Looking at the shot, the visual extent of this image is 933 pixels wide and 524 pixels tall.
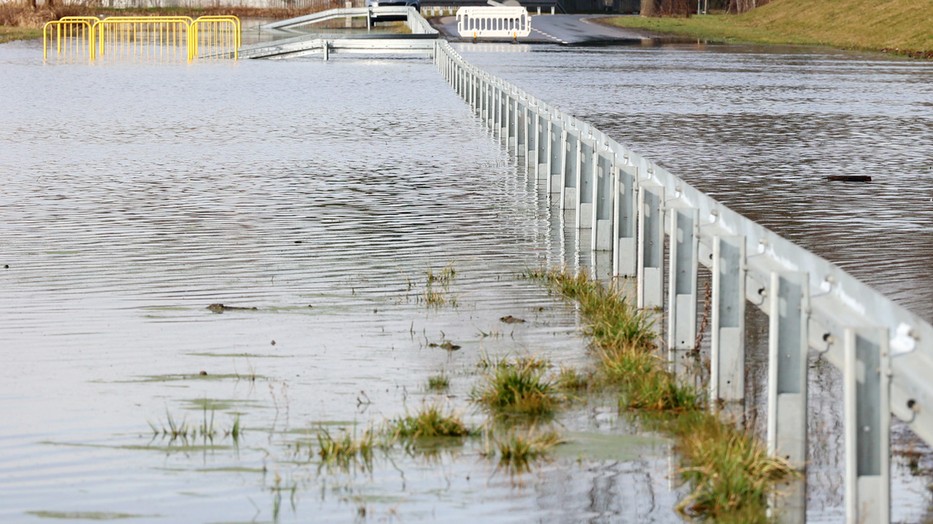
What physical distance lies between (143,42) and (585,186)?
56.4 m

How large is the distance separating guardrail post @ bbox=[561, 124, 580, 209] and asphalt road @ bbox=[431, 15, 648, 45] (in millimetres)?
51544

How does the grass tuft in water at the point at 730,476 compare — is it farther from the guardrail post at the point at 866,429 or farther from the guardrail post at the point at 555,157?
the guardrail post at the point at 555,157

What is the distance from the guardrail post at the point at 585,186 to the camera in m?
16.5

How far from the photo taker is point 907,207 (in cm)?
1908

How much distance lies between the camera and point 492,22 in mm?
77125

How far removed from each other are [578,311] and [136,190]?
9069 mm

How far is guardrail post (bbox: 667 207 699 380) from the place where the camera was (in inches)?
409

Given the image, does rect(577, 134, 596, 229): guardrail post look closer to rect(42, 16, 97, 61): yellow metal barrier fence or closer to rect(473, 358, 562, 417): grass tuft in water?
rect(473, 358, 562, 417): grass tuft in water

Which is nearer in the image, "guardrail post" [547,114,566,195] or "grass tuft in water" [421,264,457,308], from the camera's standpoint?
"grass tuft in water" [421,264,457,308]

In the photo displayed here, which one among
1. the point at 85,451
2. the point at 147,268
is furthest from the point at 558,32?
the point at 85,451

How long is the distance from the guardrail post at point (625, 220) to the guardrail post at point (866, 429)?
6593 millimetres

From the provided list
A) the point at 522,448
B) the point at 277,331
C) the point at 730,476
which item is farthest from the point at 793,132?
the point at 730,476

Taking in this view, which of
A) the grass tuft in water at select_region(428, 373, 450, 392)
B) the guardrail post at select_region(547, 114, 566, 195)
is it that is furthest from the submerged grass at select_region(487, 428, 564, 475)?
the guardrail post at select_region(547, 114, 566, 195)

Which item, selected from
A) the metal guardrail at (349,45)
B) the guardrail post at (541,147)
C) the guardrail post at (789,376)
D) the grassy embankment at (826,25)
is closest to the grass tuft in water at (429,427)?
the guardrail post at (789,376)
